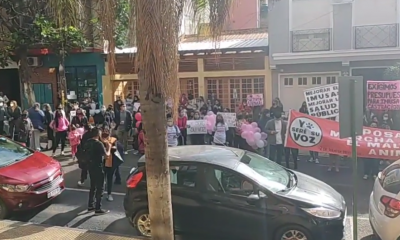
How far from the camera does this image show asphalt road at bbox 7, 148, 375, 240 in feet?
24.3

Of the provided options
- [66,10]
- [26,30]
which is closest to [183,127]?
[26,30]

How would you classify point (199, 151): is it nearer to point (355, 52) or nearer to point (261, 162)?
point (261, 162)

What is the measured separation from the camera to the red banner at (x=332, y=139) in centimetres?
1000

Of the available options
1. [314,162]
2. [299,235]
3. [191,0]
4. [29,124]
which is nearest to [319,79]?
[314,162]

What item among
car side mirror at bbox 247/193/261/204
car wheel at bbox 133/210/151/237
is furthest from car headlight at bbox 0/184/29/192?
car side mirror at bbox 247/193/261/204

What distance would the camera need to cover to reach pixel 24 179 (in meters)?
7.88

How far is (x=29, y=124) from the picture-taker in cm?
1399

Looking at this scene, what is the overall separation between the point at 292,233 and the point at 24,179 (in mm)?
4947

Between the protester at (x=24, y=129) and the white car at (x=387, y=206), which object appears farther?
the protester at (x=24, y=129)

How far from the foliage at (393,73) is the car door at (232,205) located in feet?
36.9

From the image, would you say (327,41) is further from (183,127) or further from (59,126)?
(59,126)

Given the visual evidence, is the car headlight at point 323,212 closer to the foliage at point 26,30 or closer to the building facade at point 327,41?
the foliage at point 26,30

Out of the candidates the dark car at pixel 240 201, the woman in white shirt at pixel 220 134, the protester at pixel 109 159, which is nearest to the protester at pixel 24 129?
the protester at pixel 109 159

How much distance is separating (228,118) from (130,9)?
8.48 metres
